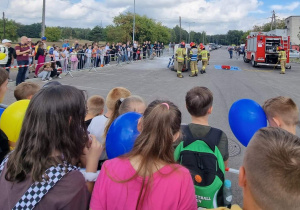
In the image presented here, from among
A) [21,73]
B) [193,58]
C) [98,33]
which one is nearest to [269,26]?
[98,33]

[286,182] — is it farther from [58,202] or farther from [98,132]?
[98,132]

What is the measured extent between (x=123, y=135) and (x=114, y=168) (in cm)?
43

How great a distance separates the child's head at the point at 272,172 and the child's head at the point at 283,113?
1455 mm

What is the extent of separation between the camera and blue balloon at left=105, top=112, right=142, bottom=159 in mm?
2018

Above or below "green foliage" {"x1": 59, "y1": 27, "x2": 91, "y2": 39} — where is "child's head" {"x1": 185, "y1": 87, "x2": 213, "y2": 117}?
below

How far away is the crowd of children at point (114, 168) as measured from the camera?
1.18 m

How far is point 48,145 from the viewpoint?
1525mm

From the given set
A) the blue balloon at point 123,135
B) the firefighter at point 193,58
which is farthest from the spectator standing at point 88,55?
the blue balloon at point 123,135

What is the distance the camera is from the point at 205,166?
7.09 ft

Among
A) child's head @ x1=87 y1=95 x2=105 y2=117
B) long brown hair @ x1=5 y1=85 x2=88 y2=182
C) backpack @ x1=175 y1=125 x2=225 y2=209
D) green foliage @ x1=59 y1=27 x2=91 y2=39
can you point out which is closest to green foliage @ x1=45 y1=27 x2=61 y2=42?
green foliage @ x1=59 y1=27 x2=91 y2=39

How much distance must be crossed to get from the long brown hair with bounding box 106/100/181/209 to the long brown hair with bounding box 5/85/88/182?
365 mm

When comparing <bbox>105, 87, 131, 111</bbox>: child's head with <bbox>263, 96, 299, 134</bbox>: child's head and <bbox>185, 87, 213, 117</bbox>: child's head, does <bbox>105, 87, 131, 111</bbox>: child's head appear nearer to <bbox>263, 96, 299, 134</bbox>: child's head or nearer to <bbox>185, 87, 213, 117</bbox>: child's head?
<bbox>185, 87, 213, 117</bbox>: child's head

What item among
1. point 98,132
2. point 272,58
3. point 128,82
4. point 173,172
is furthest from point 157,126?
point 272,58

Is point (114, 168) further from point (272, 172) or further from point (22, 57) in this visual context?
point (22, 57)
